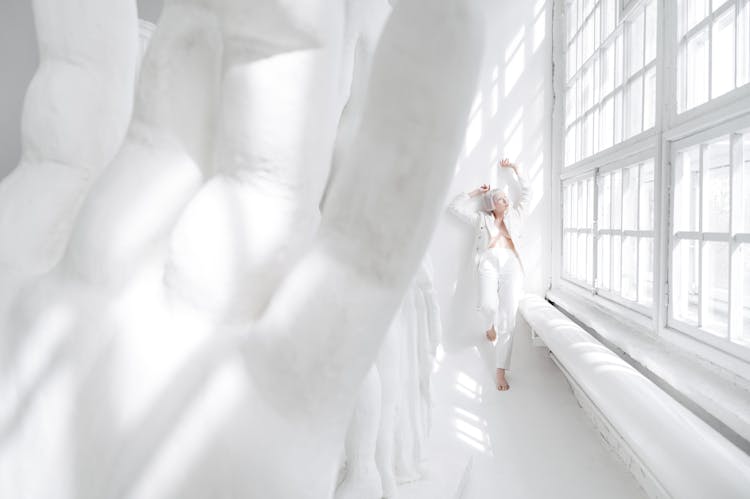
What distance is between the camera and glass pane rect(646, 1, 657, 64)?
2219mm

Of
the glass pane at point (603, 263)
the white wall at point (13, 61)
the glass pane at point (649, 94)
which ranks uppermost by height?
the glass pane at point (649, 94)

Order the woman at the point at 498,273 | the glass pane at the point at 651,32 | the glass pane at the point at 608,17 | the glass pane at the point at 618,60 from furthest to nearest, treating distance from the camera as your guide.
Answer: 1. the woman at the point at 498,273
2. the glass pane at the point at 608,17
3. the glass pane at the point at 618,60
4. the glass pane at the point at 651,32

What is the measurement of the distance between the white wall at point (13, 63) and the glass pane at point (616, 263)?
258 cm

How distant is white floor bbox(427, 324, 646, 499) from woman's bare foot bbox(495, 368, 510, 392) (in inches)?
1.5

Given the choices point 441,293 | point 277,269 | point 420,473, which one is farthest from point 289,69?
point 441,293

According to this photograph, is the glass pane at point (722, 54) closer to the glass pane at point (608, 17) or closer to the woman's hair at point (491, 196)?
the glass pane at point (608, 17)

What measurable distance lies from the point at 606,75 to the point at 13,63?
8.88ft

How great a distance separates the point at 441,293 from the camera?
358 centimetres

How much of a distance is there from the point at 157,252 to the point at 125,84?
1.43 feet

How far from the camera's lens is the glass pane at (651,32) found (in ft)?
7.28

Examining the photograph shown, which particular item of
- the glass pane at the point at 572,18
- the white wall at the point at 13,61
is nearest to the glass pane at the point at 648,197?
the glass pane at the point at 572,18

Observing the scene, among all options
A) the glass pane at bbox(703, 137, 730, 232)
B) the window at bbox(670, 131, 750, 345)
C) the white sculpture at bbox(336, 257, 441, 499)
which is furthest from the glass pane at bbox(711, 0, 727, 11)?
the glass pane at bbox(703, 137, 730, 232)

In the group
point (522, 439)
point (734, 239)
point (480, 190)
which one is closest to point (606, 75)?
point (480, 190)

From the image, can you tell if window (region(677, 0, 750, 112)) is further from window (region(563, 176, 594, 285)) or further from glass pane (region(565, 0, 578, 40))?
glass pane (region(565, 0, 578, 40))
